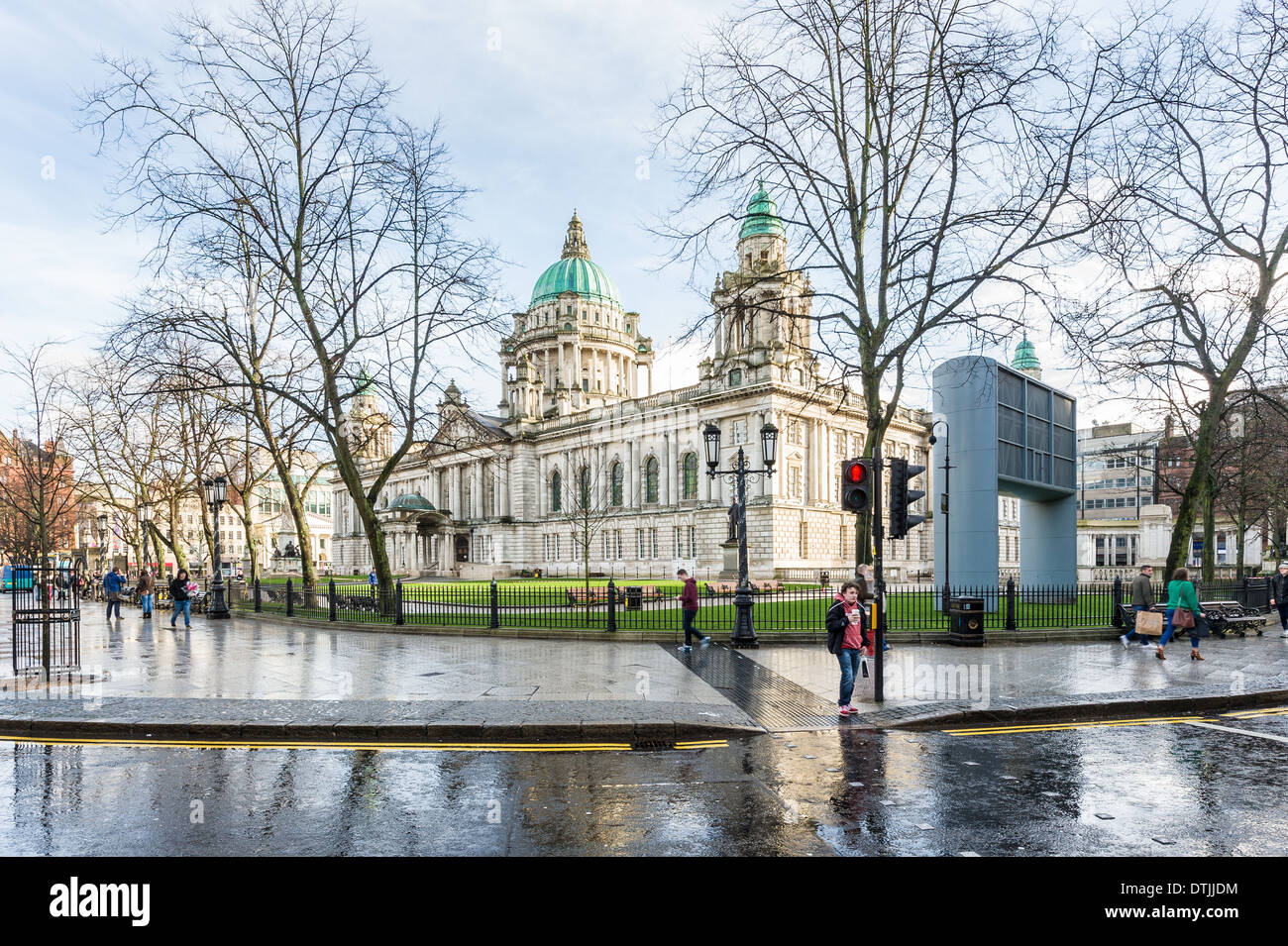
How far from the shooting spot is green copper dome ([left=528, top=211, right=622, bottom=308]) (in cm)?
9169

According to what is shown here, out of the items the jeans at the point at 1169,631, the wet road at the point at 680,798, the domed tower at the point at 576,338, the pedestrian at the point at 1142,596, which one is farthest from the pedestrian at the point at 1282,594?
the domed tower at the point at 576,338

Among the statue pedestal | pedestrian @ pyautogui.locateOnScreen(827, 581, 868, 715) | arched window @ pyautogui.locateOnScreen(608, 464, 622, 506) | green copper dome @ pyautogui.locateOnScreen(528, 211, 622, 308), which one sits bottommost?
the statue pedestal

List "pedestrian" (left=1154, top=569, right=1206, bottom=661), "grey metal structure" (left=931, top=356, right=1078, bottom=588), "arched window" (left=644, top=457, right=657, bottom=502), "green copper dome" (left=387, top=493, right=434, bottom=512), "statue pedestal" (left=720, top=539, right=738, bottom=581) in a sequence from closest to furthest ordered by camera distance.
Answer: "pedestrian" (left=1154, top=569, right=1206, bottom=661)
"grey metal structure" (left=931, top=356, right=1078, bottom=588)
"statue pedestal" (left=720, top=539, right=738, bottom=581)
"arched window" (left=644, top=457, right=657, bottom=502)
"green copper dome" (left=387, top=493, right=434, bottom=512)

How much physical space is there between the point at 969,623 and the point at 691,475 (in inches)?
1815

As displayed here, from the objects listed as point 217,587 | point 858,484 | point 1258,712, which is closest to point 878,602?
point 858,484

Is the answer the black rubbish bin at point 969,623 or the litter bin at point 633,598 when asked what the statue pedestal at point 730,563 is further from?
the black rubbish bin at point 969,623

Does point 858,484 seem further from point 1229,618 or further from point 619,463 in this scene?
point 619,463

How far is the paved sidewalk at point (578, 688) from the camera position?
8.64 meters

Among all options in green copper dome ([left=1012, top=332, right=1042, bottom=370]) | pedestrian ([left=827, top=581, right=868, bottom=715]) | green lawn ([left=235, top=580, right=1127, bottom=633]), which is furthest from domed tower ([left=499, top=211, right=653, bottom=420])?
pedestrian ([left=827, top=581, right=868, bottom=715])

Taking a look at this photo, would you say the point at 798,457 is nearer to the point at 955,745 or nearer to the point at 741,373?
the point at 741,373

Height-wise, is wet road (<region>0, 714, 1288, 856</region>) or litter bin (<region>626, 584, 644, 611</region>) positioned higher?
wet road (<region>0, 714, 1288, 856</region>)

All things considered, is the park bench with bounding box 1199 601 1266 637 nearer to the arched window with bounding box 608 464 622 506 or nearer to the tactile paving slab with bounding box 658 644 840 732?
the tactile paving slab with bounding box 658 644 840 732

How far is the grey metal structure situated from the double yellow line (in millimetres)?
15110

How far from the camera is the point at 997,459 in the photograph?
21734 mm
